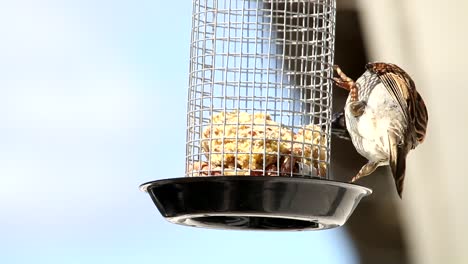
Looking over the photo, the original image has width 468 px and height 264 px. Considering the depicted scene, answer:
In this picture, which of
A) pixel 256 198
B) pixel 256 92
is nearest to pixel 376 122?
pixel 256 92

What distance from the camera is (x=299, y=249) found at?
270 cm

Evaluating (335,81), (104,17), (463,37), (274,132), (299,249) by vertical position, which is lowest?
(299,249)

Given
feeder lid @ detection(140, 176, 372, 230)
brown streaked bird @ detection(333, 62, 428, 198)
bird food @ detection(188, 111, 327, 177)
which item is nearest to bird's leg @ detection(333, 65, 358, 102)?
brown streaked bird @ detection(333, 62, 428, 198)

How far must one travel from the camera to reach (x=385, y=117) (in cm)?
175

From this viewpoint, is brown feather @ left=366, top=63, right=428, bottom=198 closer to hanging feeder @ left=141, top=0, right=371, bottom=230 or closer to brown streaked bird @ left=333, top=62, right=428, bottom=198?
brown streaked bird @ left=333, top=62, right=428, bottom=198

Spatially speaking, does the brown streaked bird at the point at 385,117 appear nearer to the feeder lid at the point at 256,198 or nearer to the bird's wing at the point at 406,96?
the bird's wing at the point at 406,96

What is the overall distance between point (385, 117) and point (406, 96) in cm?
5

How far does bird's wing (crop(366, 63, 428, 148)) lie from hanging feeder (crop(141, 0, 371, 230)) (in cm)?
11

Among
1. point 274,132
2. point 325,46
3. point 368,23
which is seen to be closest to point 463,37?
point 368,23

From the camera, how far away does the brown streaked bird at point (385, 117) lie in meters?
1.75

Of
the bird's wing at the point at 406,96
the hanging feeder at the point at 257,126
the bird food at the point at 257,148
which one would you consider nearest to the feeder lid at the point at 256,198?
the hanging feeder at the point at 257,126

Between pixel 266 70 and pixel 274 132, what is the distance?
0.41ft

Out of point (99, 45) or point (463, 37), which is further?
point (99, 45)

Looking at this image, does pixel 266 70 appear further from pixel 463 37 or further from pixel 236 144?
pixel 463 37
